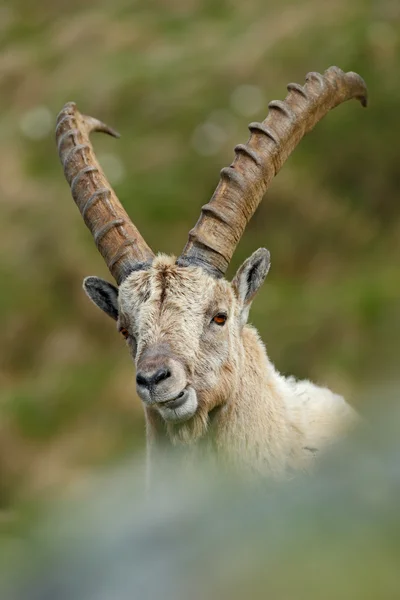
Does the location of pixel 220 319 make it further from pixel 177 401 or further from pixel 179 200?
pixel 179 200

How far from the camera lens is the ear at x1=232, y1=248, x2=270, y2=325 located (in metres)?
10.5

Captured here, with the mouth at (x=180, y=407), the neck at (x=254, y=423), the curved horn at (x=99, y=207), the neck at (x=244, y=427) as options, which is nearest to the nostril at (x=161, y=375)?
the mouth at (x=180, y=407)

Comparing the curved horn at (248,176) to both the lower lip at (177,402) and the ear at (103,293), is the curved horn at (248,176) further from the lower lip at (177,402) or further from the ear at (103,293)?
the lower lip at (177,402)

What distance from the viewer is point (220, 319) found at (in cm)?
982

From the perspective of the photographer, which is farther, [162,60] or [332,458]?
[162,60]

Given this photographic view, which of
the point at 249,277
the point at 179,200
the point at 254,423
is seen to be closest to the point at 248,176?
the point at 249,277

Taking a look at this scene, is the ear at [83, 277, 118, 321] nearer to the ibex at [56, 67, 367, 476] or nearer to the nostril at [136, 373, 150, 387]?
the ibex at [56, 67, 367, 476]

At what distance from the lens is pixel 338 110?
3062cm

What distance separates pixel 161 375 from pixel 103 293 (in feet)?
8.51

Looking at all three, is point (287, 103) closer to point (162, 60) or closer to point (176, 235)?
point (176, 235)

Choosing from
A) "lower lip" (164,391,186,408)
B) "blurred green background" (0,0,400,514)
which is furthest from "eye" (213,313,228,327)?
"blurred green background" (0,0,400,514)

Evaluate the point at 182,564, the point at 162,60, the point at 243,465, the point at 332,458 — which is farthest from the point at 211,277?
the point at 162,60

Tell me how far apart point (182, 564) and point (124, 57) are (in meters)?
35.6

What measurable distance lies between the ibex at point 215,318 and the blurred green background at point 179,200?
30.4 feet
